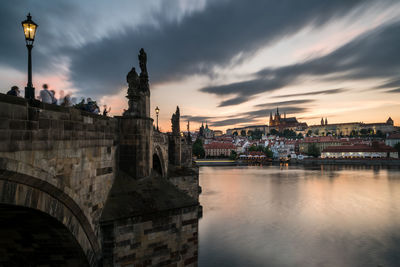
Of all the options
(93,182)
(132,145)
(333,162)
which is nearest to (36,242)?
(93,182)

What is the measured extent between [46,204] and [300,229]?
23.0 meters

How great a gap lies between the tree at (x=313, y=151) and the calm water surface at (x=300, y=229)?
97.6m

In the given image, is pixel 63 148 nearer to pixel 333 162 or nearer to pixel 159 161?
pixel 159 161

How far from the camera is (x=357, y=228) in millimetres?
24312

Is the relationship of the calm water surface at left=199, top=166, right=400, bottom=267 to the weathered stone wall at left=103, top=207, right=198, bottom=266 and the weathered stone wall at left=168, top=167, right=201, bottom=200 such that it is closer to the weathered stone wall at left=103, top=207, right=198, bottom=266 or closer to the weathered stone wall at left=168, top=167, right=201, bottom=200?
the weathered stone wall at left=168, top=167, right=201, bottom=200

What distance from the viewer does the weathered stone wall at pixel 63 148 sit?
197 inches

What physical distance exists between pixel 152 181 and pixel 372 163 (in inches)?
4535

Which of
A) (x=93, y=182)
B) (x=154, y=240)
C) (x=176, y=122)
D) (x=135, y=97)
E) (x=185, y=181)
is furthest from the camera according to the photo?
(x=176, y=122)

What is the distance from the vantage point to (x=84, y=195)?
24.4ft

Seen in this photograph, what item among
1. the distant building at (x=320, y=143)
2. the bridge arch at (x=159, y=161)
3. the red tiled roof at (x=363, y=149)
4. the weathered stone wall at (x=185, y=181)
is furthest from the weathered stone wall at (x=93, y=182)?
the distant building at (x=320, y=143)

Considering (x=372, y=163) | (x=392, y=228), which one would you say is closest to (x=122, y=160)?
→ (x=392, y=228)

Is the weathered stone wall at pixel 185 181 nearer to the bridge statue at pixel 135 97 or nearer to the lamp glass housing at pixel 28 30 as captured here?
the bridge statue at pixel 135 97

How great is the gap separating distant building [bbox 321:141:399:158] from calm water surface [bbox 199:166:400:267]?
85797mm

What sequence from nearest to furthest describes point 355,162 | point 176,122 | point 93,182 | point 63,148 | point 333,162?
point 63,148 → point 93,182 → point 176,122 → point 355,162 → point 333,162
